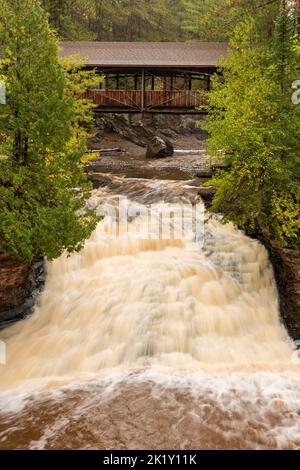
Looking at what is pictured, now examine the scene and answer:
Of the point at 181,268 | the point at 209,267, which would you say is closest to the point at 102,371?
the point at 181,268

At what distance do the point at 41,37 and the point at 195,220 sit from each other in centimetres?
680

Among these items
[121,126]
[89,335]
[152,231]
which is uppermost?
[121,126]

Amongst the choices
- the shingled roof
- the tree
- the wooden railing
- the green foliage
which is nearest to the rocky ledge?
the tree

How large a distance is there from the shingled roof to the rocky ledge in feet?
60.6

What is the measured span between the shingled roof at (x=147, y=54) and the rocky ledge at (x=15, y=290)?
1847 cm

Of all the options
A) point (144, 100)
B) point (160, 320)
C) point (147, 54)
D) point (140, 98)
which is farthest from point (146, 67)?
point (160, 320)

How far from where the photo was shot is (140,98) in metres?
26.1

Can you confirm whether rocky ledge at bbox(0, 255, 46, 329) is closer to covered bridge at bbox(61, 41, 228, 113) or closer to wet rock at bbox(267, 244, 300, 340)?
wet rock at bbox(267, 244, 300, 340)

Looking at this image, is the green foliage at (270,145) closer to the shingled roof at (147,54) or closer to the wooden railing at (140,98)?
the shingled roof at (147,54)

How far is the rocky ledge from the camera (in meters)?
8.76

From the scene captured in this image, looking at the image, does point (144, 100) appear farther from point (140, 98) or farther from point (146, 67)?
point (146, 67)
